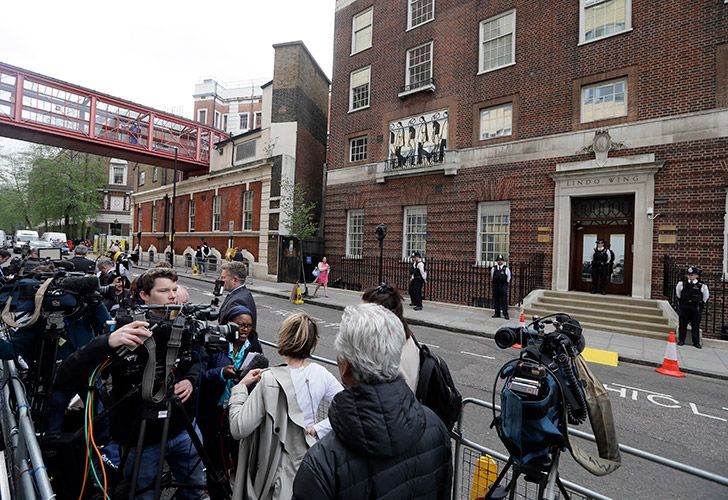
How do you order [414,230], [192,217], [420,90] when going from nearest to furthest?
[420,90]
[414,230]
[192,217]

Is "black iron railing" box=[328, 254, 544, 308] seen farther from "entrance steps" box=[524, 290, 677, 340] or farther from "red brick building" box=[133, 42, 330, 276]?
"red brick building" box=[133, 42, 330, 276]

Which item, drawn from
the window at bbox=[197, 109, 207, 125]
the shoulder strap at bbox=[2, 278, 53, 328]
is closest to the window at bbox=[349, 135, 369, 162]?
the shoulder strap at bbox=[2, 278, 53, 328]

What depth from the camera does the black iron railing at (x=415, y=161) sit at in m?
16.3

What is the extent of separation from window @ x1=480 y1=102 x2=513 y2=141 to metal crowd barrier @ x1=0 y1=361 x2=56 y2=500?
15681 millimetres

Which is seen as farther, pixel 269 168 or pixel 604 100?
pixel 269 168

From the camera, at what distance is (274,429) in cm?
192

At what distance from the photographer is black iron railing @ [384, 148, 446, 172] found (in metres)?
16.3

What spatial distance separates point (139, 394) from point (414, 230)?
1566 cm

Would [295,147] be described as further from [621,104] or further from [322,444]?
[322,444]

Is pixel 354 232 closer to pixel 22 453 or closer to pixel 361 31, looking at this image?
pixel 361 31

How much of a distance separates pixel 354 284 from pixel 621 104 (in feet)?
42.3

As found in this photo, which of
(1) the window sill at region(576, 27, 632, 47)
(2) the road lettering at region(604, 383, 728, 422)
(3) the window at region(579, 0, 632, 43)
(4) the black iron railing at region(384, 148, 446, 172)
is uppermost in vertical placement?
(3) the window at region(579, 0, 632, 43)

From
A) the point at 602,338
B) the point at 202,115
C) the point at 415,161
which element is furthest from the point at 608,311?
the point at 202,115

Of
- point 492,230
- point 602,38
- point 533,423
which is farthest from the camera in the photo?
point 492,230
